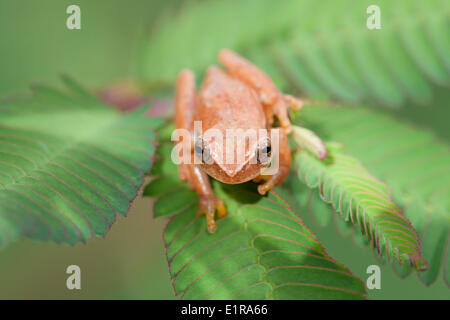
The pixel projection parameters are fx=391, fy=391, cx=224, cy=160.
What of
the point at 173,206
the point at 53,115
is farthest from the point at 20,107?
the point at 173,206

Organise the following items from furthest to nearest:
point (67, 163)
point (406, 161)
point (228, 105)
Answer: point (228, 105) → point (406, 161) → point (67, 163)

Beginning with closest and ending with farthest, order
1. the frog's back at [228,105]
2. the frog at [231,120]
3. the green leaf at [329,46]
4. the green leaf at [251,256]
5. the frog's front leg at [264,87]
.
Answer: the green leaf at [251,256]
the frog at [231,120]
the frog's back at [228,105]
the frog's front leg at [264,87]
the green leaf at [329,46]

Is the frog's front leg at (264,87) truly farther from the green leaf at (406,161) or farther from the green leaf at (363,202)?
the green leaf at (363,202)

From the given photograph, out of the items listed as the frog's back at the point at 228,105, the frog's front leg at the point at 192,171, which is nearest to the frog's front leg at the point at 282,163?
the frog's back at the point at 228,105

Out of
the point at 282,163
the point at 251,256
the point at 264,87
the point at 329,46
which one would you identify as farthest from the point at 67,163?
the point at 329,46

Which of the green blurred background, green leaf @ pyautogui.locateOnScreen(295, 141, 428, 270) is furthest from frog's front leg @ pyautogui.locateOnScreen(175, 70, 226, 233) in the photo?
the green blurred background

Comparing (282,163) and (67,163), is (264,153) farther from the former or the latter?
(67,163)

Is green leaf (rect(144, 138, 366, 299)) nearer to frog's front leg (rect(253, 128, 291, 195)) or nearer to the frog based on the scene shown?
the frog

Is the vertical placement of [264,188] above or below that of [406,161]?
below
